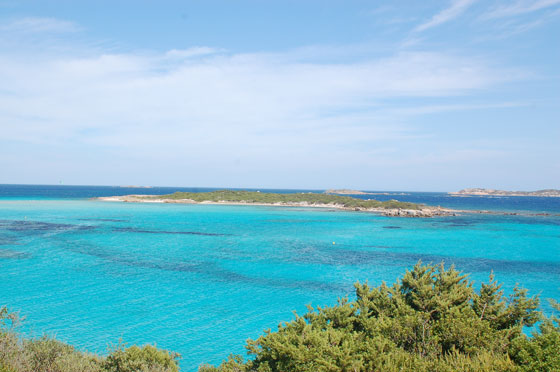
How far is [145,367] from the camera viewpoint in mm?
11898

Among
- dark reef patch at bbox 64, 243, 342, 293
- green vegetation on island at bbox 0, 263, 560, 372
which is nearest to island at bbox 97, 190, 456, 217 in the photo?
dark reef patch at bbox 64, 243, 342, 293

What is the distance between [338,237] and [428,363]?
44.7 m

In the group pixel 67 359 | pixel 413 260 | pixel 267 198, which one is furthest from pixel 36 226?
pixel 267 198

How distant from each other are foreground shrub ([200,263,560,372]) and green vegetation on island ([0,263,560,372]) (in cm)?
3

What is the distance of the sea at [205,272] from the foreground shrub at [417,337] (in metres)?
6.94

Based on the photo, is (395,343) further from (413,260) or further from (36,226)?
(36,226)

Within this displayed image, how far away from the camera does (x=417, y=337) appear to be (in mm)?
12469

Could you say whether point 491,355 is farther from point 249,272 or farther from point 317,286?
point 249,272

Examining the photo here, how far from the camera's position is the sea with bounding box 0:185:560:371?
2003cm

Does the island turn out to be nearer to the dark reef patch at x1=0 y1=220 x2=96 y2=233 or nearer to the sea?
the sea

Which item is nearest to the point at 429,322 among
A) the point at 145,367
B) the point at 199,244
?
the point at 145,367

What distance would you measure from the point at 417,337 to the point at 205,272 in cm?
2208

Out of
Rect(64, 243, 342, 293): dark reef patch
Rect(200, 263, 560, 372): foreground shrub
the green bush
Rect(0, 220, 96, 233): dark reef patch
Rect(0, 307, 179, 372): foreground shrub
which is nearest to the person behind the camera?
Rect(200, 263, 560, 372): foreground shrub

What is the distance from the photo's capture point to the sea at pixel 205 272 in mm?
20031
